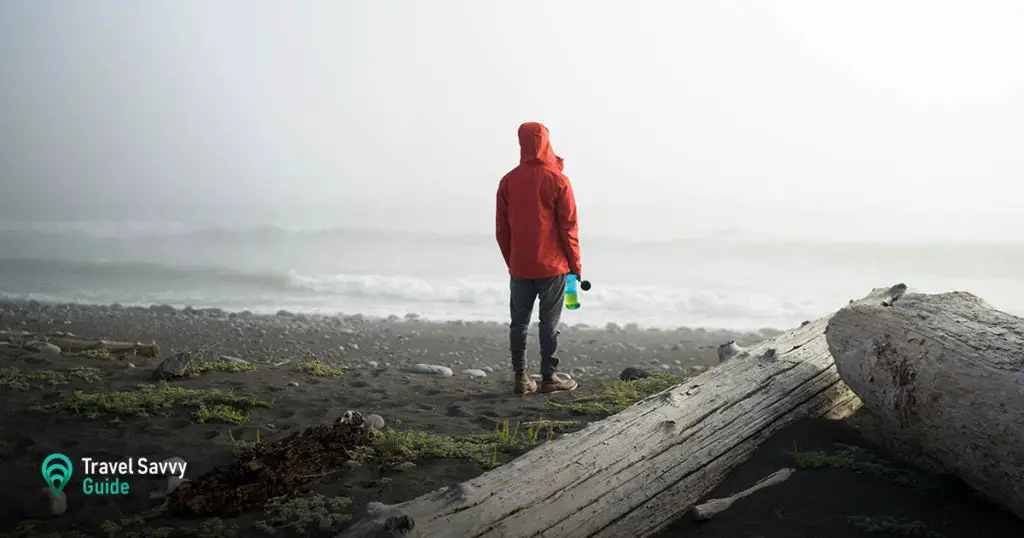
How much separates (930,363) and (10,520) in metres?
4.86

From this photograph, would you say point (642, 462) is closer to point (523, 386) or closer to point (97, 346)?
point (523, 386)

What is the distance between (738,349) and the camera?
5.52 meters

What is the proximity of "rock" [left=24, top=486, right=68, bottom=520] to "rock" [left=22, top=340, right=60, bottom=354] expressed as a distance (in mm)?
4153

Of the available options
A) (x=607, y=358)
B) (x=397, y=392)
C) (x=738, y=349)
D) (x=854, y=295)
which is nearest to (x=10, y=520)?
(x=397, y=392)

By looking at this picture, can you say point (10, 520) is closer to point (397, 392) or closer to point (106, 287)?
point (397, 392)

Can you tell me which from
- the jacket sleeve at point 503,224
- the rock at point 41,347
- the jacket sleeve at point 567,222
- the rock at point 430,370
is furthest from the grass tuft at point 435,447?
the rock at point 41,347

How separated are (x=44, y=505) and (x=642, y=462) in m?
3.02

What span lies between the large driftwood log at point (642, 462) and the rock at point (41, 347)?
581cm

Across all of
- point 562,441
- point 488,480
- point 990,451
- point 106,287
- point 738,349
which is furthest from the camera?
point 106,287

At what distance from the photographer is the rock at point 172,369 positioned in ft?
20.8

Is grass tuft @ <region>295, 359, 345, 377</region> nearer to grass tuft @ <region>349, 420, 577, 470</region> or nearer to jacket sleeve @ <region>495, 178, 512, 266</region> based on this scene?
jacket sleeve @ <region>495, 178, 512, 266</region>

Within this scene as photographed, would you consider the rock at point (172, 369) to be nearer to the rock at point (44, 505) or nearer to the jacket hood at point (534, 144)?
the rock at point (44, 505)

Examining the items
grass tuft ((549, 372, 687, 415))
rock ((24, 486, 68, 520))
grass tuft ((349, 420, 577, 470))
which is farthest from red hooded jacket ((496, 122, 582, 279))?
rock ((24, 486, 68, 520))

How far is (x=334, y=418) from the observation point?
5.37 metres
